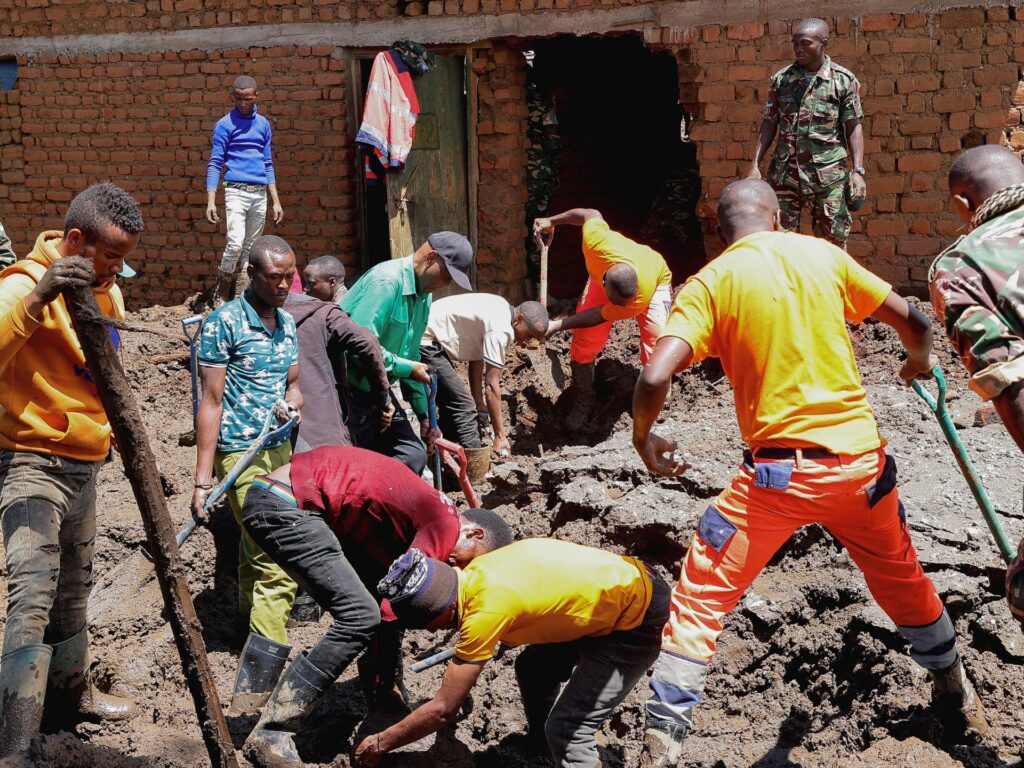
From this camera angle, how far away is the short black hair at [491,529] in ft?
12.9

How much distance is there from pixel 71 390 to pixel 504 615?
182cm

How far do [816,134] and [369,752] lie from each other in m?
4.73

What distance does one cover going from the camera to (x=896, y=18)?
273 inches

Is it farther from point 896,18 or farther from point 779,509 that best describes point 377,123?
point 779,509

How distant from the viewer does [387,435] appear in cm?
555

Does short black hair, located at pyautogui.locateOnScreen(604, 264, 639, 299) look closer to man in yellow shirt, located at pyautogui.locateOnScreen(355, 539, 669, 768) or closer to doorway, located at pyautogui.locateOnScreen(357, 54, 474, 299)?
doorway, located at pyautogui.locateOnScreen(357, 54, 474, 299)

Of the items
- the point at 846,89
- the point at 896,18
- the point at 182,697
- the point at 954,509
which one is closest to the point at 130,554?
the point at 182,697

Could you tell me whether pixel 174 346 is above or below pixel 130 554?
above

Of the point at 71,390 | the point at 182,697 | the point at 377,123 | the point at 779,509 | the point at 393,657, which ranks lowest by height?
the point at 182,697

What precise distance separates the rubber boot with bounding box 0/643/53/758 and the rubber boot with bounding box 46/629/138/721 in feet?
1.91

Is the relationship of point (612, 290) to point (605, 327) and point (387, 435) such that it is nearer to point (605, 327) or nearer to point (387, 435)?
point (605, 327)

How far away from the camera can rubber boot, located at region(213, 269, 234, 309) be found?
8.89 m

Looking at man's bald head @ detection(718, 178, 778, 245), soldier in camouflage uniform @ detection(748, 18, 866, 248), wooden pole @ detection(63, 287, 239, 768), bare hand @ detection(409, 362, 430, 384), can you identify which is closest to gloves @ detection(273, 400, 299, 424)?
bare hand @ detection(409, 362, 430, 384)

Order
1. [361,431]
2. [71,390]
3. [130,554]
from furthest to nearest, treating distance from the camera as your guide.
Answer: [130,554], [361,431], [71,390]
